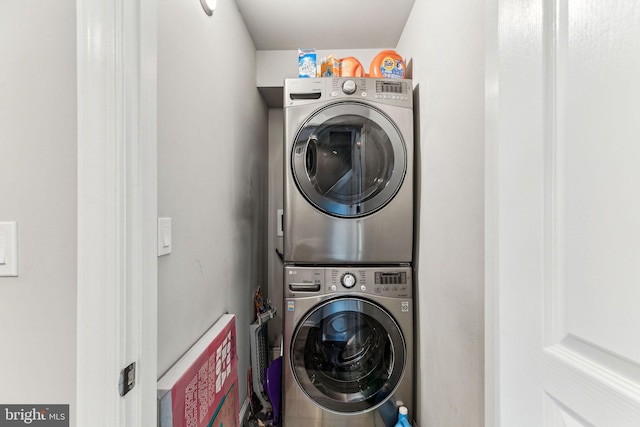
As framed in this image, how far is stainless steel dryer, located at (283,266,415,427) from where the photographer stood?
1.55 metres

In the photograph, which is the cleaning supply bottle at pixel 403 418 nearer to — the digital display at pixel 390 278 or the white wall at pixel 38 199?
the digital display at pixel 390 278

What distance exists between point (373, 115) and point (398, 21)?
28.1 inches

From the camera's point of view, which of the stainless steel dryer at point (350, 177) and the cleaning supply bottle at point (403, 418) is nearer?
the cleaning supply bottle at point (403, 418)

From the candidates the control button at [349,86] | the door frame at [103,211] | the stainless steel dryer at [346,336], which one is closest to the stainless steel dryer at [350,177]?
the control button at [349,86]

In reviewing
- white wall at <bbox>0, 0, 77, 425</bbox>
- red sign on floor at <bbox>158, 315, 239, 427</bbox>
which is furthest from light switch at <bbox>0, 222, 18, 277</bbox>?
red sign on floor at <bbox>158, 315, 239, 427</bbox>

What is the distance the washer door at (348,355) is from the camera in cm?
156

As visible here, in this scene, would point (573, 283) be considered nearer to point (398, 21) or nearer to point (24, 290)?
point (24, 290)

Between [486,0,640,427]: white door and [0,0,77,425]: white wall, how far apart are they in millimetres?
949

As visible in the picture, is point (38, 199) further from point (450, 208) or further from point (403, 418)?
point (403, 418)

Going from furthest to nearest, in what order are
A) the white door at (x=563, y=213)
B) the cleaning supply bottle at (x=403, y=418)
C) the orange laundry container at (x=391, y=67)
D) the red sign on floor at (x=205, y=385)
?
the orange laundry container at (x=391, y=67)
the cleaning supply bottle at (x=403, y=418)
the red sign on floor at (x=205, y=385)
the white door at (x=563, y=213)

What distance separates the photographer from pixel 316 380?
1591 millimetres

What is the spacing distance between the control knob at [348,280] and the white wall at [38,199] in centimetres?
116

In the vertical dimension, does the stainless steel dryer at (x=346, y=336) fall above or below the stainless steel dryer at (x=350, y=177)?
below

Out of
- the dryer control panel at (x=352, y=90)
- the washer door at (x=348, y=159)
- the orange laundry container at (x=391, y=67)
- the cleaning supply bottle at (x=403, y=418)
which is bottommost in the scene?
the cleaning supply bottle at (x=403, y=418)
